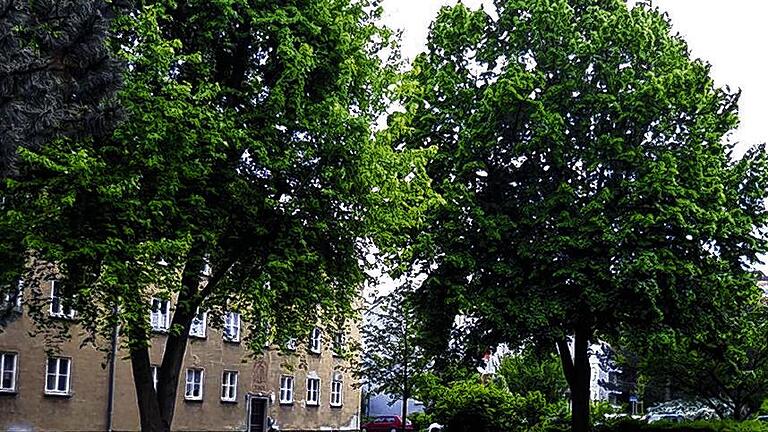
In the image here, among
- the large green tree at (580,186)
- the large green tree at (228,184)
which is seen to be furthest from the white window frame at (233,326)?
the large green tree at (228,184)

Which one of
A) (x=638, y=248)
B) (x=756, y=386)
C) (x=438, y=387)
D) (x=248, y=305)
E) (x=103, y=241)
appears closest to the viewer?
(x=103, y=241)

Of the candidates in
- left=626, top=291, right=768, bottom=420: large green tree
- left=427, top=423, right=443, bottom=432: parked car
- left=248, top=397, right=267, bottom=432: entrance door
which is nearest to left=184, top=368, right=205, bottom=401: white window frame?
left=248, top=397, right=267, bottom=432: entrance door

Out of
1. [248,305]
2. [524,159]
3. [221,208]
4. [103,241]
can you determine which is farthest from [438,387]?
[103,241]

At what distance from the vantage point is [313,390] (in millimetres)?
46281

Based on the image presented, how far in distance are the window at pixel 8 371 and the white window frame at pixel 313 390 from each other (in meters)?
18.6

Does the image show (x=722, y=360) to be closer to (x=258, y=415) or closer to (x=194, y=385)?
(x=194, y=385)

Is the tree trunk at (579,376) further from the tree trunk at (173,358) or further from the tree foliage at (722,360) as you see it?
the tree trunk at (173,358)

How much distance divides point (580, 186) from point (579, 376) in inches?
236

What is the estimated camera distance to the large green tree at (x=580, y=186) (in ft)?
91.1

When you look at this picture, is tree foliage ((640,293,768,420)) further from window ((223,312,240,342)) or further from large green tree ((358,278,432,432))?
window ((223,312,240,342))

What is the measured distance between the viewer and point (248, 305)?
23.7 metres

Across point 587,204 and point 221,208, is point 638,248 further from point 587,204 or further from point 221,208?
point 221,208

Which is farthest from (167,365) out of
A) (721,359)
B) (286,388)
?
(286,388)

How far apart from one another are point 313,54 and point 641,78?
1201 centimetres
